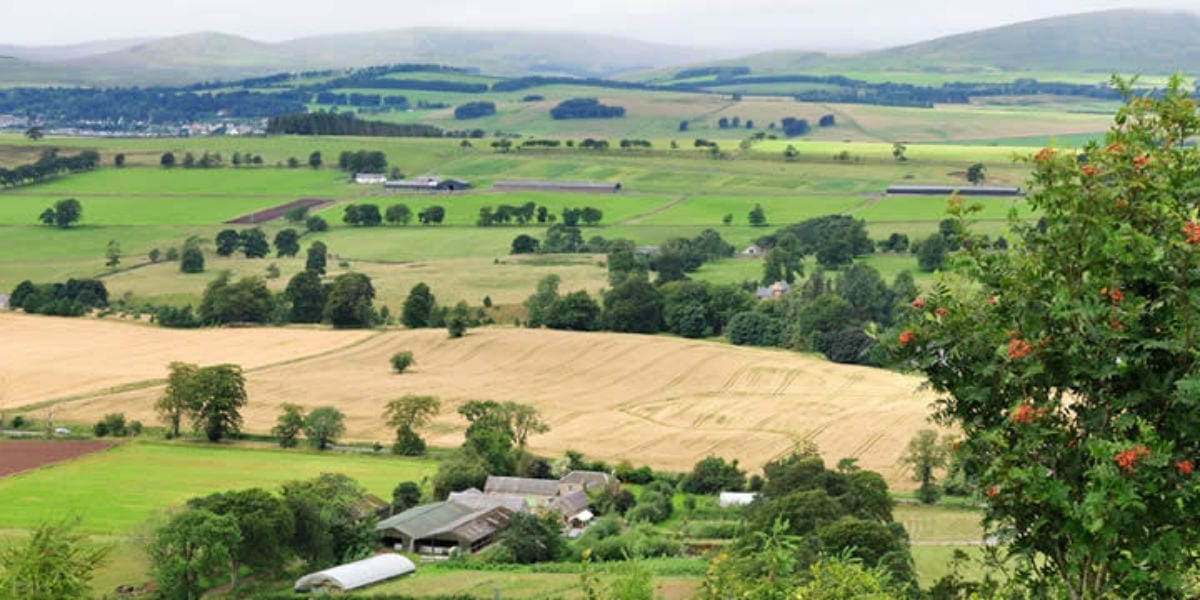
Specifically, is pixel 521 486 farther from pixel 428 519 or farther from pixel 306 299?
pixel 306 299

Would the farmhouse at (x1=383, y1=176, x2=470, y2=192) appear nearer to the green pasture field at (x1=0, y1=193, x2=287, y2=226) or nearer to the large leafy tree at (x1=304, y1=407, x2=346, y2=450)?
the green pasture field at (x1=0, y1=193, x2=287, y2=226)

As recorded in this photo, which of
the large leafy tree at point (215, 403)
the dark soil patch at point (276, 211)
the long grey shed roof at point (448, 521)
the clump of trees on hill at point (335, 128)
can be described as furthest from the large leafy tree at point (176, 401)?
the clump of trees on hill at point (335, 128)

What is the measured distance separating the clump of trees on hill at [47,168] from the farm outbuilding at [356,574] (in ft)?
389

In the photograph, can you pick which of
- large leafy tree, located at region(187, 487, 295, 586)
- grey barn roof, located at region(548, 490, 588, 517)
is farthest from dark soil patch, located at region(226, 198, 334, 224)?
large leafy tree, located at region(187, 487, 295, 586)

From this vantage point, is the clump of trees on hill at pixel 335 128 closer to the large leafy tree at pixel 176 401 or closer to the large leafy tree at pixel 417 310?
the large leafy tree at pixel 417 310

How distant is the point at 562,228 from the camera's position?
125 m

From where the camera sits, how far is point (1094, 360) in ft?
39.9

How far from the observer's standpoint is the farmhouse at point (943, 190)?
13438 cm

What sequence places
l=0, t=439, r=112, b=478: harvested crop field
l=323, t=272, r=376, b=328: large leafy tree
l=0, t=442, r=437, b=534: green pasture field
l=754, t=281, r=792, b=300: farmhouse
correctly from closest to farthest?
l=0, t=442, r=437, b=534: green pasture field
l=0, t=439, r=112, b=478: harvested crop field
l=323, t=272, r=376, b=328: large leafy tree
l=754, t=281, r=792, b=300: farmhouse

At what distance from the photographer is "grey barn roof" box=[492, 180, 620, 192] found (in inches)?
5832

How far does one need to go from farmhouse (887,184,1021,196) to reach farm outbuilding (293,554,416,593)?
9734 centimetres

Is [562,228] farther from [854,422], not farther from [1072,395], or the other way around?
[1072,395]

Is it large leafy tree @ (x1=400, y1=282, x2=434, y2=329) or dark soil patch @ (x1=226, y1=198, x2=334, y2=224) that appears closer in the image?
large leafy tree @ (x1=400, y1=282, x2=434, y2=329)

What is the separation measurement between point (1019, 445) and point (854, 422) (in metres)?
54.7
